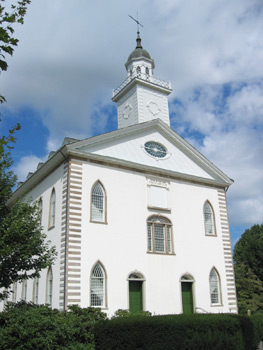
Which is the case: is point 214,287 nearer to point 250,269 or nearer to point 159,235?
point 159,235

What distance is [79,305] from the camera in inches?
749

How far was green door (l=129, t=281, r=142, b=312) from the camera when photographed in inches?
849

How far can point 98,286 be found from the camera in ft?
66.9

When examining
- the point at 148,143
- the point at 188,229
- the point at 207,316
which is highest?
the point at 148,143

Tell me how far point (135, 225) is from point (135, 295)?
4044 millimetres

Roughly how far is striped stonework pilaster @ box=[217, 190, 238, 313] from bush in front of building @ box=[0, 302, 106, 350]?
13486 millimetres

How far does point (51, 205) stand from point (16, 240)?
7.02 meters

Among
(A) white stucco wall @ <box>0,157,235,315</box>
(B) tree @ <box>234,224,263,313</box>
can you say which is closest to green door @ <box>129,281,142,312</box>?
(A) white stucco wall @ <box>0,157,235,315</box>

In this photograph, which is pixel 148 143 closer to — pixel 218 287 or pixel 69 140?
pixel 69 140

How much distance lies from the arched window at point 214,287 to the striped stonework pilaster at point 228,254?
2.55 ft

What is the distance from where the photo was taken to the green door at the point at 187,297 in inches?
930

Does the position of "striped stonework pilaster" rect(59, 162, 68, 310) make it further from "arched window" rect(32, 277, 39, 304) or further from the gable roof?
"arched window" rect(32, 277, 39, 304)

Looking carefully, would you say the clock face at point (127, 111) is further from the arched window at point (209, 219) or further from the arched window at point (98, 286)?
the arched window at point (98, 286)

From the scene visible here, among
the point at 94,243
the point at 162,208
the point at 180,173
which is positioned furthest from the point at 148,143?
the point at 94,243
